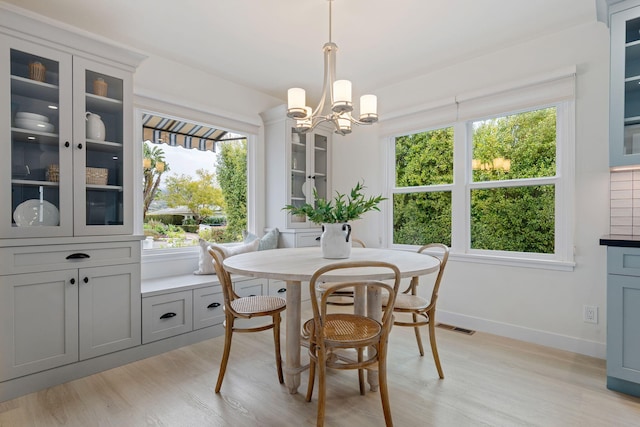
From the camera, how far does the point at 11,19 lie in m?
1.96

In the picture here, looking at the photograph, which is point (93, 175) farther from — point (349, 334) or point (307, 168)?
point (307, 168)

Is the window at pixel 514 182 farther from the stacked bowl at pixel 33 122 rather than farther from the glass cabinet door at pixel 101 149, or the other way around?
the stacked bowl at pixel 33 122

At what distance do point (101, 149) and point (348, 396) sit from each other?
8.02 feet

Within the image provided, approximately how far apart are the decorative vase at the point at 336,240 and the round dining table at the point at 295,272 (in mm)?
57

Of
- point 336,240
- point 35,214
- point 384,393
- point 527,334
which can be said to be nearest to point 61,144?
point 35,214

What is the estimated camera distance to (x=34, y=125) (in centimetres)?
211

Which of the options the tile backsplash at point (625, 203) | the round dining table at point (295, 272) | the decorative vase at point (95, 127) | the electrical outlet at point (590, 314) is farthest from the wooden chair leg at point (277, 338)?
the tile backsplash at point (625, 203)

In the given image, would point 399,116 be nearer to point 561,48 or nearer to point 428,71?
point 428,71

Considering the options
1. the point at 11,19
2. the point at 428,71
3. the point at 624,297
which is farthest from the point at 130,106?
the point at 624,297

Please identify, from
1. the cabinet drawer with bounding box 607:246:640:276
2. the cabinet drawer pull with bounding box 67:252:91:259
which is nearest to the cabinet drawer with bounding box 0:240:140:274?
the cabinet drawer pull with bounding box 67:252:91:259

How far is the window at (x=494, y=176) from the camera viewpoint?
8.82ft

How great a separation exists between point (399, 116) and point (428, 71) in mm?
525

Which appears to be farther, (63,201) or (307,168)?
(307,168)

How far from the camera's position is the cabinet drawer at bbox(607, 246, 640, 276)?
1920 mm
